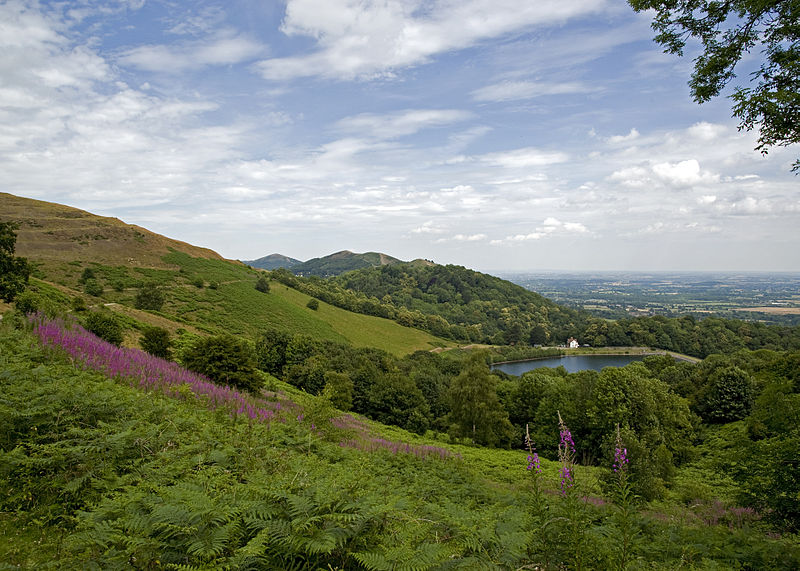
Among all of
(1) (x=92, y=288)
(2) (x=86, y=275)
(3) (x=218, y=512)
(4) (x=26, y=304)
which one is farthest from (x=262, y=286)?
(3) (x=218, y=512)

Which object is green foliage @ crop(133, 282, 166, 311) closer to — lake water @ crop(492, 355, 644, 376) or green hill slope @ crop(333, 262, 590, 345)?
lake water @ crop(492, 355, 644, 376)

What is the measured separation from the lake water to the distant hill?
70774 mm

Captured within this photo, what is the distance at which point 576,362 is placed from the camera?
90812mm

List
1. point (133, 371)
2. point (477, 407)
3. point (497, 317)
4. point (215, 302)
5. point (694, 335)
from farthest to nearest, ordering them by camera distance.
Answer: point (497, 317)
point (694, 335)
point (215, 302)
point (477, 407)
point (133, 371)

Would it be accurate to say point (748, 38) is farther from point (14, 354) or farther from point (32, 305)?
point (32, 305)

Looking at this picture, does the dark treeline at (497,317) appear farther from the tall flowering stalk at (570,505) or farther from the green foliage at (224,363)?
the tall flowering stalk at (570,505)

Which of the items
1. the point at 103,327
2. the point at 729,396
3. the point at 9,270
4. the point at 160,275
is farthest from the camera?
the point at 160,275

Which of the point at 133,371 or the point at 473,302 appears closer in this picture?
the point at 133,371

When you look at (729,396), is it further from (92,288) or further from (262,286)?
(92,288)

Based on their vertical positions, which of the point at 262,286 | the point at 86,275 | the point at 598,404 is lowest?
the point at 598,404

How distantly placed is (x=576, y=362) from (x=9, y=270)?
99.4 meters

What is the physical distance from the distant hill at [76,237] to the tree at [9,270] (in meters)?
37.9

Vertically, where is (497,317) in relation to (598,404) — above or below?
below

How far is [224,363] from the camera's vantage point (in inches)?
547
